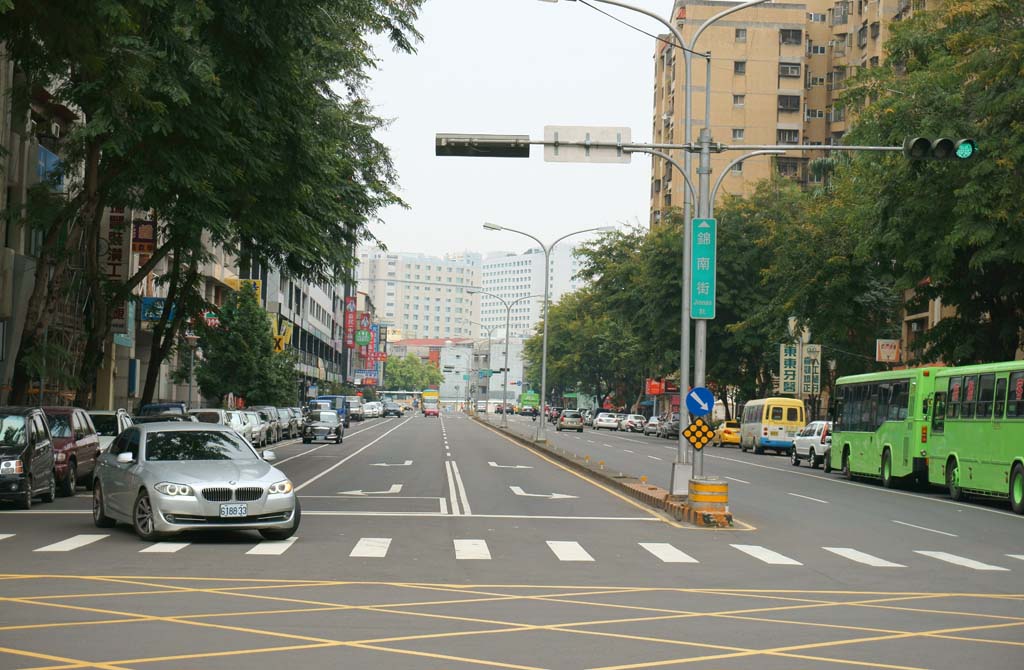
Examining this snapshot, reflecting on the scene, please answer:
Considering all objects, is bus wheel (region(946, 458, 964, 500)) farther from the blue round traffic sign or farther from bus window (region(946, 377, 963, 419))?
the blue round traffic sign

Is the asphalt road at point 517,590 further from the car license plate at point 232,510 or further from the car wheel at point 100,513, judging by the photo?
the car license plate at point 232,510

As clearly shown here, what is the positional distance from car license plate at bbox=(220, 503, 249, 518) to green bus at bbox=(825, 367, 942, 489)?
20.8 metres

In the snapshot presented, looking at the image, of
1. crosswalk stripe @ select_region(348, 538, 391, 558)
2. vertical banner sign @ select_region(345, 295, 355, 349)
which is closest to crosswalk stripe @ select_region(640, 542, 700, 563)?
crosswalk stripe @ select_region(348, 538, 391, 558)

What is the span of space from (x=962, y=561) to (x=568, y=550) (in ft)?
16.7

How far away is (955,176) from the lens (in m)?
34.6

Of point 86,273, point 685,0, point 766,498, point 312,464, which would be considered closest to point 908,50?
point 766,498

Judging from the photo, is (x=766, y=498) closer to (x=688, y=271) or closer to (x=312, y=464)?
(x=688, y=271)

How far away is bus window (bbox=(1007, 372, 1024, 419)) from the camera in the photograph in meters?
26.7

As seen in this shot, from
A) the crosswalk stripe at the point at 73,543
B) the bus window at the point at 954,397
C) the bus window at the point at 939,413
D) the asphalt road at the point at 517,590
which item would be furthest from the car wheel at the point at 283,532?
the bus window at the point at 939,413

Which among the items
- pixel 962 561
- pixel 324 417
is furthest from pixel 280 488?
pixel 324 417

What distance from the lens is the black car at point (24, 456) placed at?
69.7ft

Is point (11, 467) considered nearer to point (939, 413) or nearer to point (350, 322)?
point (939, 413)

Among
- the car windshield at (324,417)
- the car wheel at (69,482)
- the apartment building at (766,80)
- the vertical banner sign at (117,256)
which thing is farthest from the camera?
the apartment building at (766,80)

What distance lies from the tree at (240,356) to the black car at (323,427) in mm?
7557
